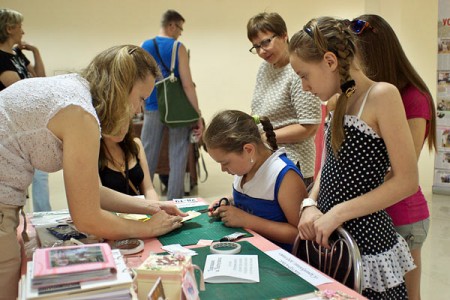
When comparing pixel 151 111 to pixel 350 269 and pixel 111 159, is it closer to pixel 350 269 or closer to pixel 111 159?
pixel 111 159

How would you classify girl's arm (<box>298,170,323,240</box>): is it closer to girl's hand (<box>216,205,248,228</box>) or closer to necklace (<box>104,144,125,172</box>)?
girl's hand (<box>216,205,248,228</box>)

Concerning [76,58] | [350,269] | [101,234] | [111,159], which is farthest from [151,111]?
[76,58]

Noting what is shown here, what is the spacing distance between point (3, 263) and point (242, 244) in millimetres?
751

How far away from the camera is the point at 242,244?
1.60m

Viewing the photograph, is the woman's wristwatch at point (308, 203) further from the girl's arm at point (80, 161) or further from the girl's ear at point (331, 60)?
the girl's arm at point (80, 161)

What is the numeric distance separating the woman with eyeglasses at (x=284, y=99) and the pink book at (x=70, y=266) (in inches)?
55.5

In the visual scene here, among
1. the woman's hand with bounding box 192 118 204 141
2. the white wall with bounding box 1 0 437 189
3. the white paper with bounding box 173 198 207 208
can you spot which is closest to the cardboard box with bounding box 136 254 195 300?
the white paper with bounding box 173 198 207 208

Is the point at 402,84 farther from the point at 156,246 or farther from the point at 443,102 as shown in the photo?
the point at 443,102

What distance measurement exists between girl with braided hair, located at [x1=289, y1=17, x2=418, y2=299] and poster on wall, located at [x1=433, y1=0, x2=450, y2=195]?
11.6 feet

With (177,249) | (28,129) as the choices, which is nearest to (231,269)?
(177,249)

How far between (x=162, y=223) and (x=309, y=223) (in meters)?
0.54

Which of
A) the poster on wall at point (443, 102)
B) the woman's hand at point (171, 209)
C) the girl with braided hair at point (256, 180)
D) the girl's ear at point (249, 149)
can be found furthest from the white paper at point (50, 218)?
the poster on wall at point (443, 102)

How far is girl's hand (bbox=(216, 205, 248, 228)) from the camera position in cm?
180

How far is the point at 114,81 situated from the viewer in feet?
5.05
